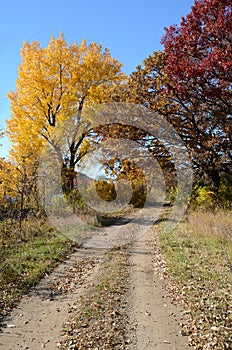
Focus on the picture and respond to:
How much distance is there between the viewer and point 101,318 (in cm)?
517

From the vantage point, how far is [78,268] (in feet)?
28.0

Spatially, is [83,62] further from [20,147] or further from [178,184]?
[178,184]

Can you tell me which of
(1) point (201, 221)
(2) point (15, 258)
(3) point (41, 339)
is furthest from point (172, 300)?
(1) point (201, 221)

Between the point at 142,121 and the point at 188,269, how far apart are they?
8307 mm

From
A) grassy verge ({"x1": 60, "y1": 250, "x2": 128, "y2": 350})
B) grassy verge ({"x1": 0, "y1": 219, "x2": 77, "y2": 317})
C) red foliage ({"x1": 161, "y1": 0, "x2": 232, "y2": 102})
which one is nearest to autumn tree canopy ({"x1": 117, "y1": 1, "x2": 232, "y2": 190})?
red foliage ({"x1": 161, "y1": 0, "x2": 232, "y2": 102})

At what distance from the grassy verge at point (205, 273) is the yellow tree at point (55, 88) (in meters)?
8.38

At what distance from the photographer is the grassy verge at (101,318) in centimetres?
444

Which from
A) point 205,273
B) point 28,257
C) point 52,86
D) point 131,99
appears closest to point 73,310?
point 205,273

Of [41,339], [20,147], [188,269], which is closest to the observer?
[41,339]

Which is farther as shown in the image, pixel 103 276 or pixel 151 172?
pixel 151 172

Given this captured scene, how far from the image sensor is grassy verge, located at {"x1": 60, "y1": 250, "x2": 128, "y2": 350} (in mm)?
4438

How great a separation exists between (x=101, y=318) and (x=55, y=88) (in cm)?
1510

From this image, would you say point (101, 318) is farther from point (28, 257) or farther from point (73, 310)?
point (28, 257)

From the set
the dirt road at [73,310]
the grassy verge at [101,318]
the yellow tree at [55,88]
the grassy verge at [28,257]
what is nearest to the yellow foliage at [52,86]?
the yellow tree at [55,88]
